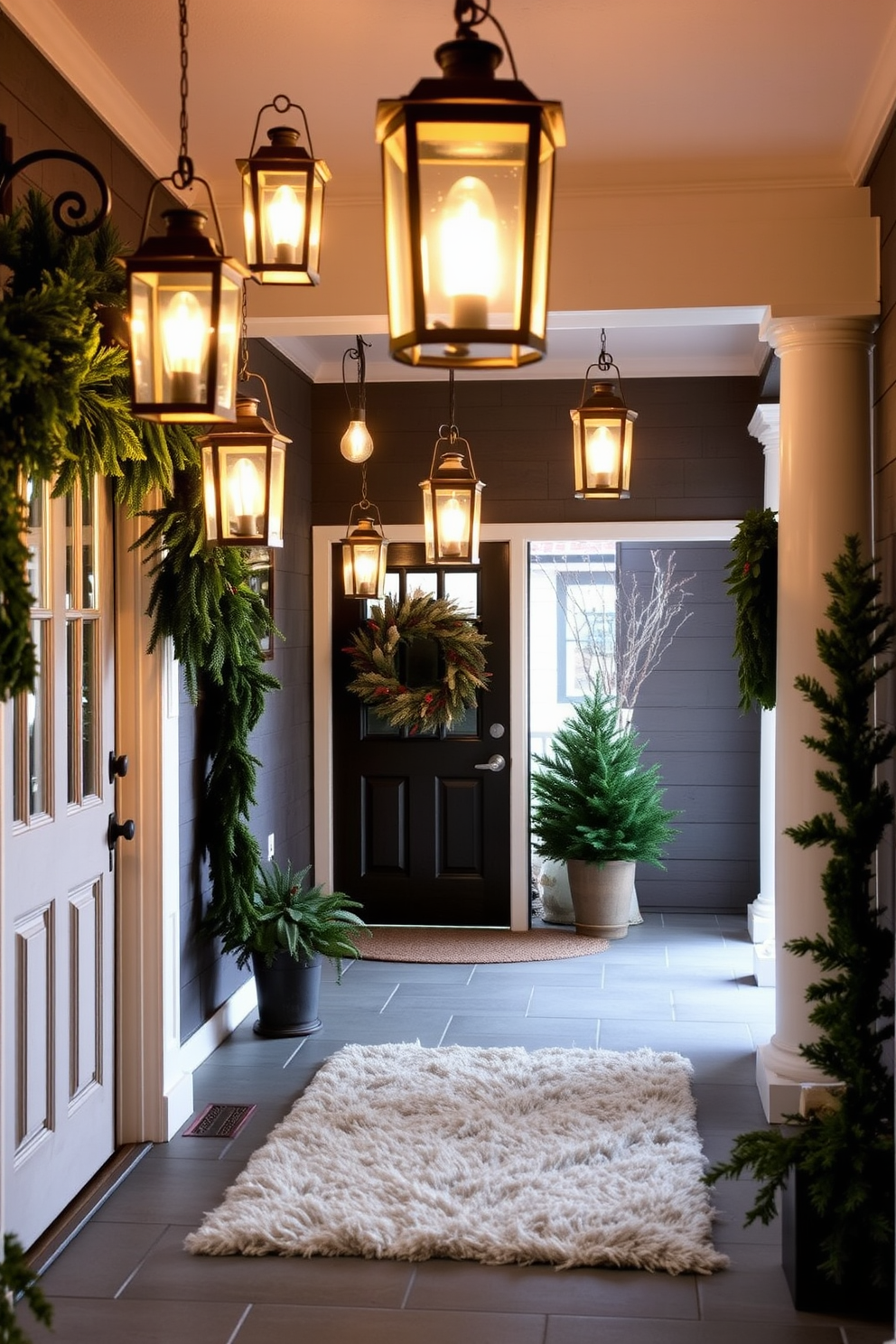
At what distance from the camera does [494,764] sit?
7.14m

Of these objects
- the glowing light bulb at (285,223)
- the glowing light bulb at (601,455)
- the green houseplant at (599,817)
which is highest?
the glowing light bulb at (285,223)

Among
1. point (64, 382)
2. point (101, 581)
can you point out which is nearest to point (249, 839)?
point (101, 581)

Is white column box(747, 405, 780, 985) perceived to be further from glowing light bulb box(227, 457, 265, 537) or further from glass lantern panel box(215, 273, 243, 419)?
glass lantern panel box(215, 273, 243, 419)

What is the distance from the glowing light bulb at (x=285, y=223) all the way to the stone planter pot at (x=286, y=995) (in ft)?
9.82

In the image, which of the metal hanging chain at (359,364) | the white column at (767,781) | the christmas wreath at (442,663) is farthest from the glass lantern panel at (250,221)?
the christmas wreath at (442,663)

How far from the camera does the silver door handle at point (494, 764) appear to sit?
714 centimetres

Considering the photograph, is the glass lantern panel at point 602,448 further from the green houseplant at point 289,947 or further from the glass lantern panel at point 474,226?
the glass lantern panel at point 474,226

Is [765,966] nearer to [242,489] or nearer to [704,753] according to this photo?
[704,753]

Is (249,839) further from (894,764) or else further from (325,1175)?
(894,764)

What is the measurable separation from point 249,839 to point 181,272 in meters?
3.10

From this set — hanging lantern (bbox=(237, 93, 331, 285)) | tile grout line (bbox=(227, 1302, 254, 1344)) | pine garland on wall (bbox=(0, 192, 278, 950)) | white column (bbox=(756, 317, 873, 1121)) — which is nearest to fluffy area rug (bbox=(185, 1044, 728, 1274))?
tile grout line (bbox=(227, 1302, 254, 1344))

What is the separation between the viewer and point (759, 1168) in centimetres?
300

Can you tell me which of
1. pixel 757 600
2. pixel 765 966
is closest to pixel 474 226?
pixel 757 600

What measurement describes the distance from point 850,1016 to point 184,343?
207cm
